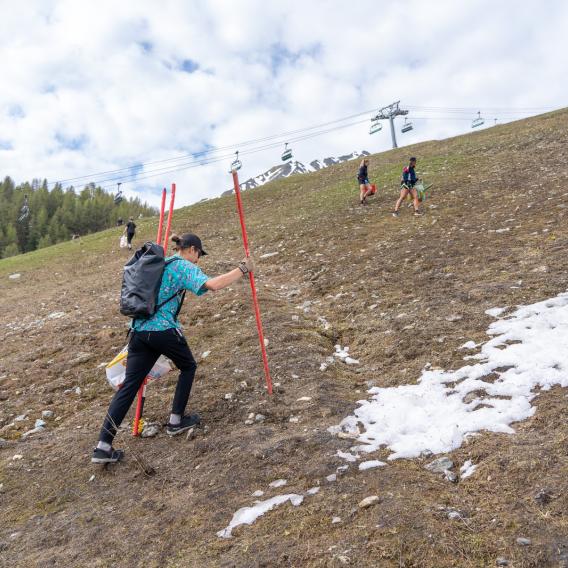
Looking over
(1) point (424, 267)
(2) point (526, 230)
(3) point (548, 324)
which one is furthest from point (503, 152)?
(3) point (548, 324)

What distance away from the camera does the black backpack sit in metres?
5.32

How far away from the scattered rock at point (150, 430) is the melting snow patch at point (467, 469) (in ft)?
12.7

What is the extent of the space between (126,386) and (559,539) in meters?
4.62

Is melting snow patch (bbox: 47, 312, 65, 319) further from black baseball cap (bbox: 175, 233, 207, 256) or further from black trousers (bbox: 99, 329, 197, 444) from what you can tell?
black baseball cap (bbox: 175, 233, 207, 256)

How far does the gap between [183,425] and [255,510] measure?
2.15 meters

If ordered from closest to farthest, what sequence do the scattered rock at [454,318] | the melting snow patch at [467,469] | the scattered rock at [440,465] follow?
the melting snow patch at [467,469] < the scattered rock at [440,465] < the scattered rock at [454,318]

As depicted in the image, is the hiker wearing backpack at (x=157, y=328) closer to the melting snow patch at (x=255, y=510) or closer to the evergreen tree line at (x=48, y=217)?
the melting snow patch at (x=255, y=510)

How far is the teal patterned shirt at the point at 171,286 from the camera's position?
5.51 meters

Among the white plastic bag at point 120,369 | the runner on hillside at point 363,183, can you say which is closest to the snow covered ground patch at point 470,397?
the white plastic bag at point 120,369

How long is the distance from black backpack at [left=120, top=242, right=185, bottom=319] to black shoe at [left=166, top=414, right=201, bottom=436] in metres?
1.57

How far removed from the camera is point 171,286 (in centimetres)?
556

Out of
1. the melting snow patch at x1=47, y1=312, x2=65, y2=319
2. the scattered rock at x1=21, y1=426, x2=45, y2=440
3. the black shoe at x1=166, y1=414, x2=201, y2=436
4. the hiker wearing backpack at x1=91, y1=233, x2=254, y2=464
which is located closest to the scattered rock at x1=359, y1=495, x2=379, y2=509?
the hiker wearing backpack at x1=91, y1=233, x2=254, y2=464

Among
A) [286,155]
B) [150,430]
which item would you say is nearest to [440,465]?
[150,430]

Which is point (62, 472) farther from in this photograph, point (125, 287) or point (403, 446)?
point (403, 446)
